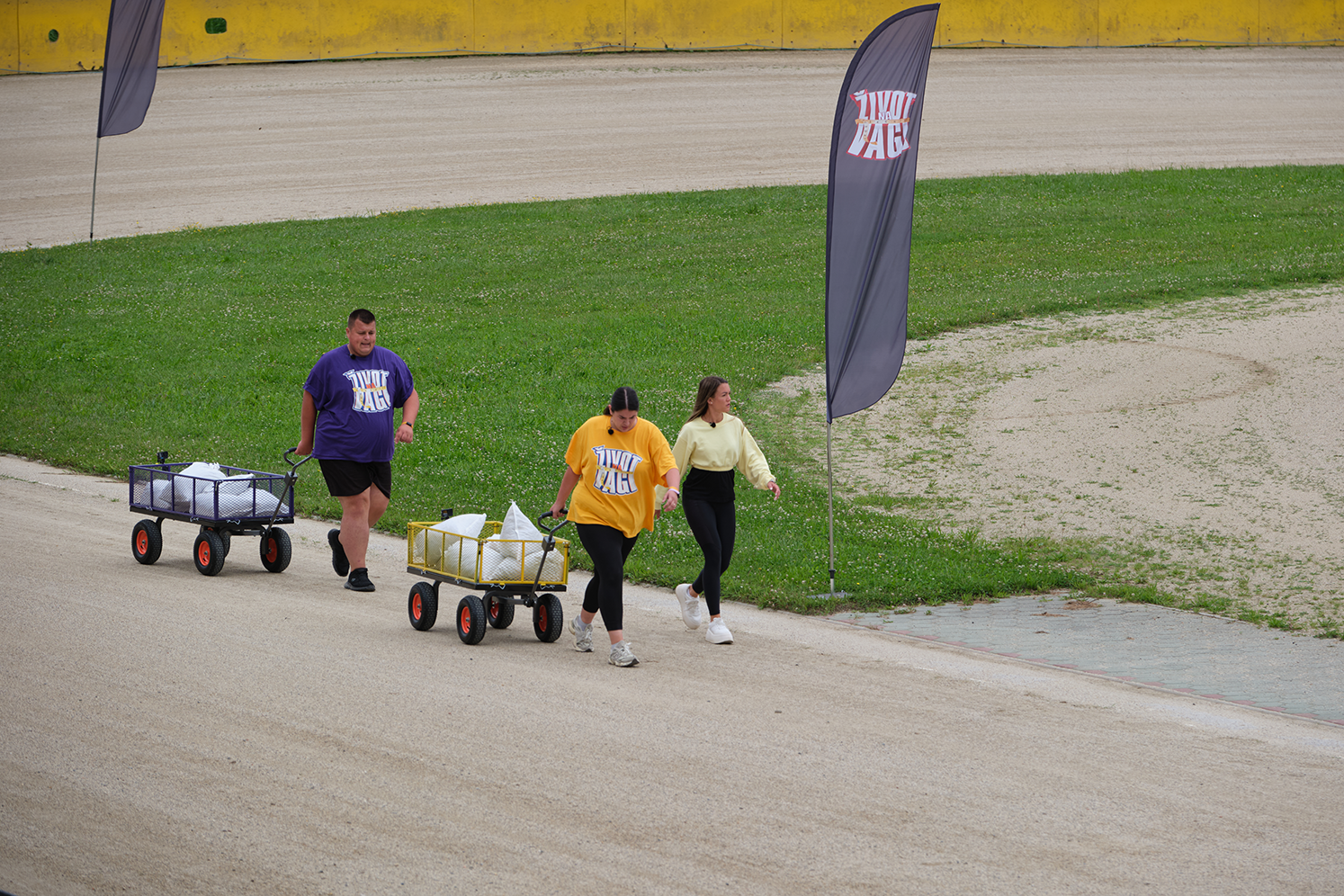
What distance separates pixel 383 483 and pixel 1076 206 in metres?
22.1

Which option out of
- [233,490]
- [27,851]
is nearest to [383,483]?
[233,490]

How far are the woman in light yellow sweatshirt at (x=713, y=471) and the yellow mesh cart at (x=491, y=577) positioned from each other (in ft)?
3.39

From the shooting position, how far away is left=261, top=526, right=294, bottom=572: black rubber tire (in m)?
11.5

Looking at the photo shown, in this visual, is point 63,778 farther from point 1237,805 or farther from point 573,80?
point 573,80

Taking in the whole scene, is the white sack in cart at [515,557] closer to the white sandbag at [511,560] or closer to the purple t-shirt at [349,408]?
the white sandbag at [511,560]

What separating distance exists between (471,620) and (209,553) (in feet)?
10.4

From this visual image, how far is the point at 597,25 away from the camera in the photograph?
4266 centimetres

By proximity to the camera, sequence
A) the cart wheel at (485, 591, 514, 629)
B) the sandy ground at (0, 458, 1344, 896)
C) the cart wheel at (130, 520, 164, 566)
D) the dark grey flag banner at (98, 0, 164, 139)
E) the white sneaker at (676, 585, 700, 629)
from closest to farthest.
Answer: the sandy ground at (0, 458, 1344, 896), the cart wheel at (485, 591, 514, 629), the white sneaker at (676, 585, 700, 629), the cart wheel at (130, 520, 164, 566), the dark grey flag banner at (98, 0, 164, 139)

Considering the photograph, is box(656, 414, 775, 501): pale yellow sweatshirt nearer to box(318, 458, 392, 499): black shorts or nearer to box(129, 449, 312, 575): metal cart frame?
box(318, 458, 392, 499): black shorts

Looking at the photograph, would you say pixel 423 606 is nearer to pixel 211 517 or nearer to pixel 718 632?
pixel 718 632

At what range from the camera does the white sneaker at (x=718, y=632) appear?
387 inches

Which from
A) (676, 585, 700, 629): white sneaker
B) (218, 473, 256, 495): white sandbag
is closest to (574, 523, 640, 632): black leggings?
(676, 585, 700, 629): white sneaker

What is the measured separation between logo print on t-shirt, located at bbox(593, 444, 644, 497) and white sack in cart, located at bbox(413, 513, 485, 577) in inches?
42.8

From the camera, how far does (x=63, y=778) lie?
6875 millimetres
